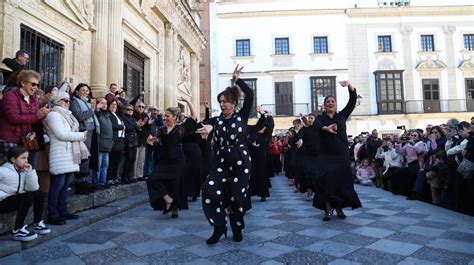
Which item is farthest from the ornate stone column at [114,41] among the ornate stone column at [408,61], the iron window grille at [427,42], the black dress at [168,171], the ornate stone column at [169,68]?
the iron window grille at [427,42]

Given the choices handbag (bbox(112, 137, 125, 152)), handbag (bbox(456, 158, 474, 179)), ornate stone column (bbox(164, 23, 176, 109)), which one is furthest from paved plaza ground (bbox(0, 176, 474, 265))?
ornate stone column (bbox(164, 23, 176, 109))

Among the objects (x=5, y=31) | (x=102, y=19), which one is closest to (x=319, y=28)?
(x=102, y=19)

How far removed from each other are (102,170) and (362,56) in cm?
3001

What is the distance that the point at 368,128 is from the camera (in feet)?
105

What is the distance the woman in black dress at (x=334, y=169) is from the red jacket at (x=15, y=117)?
14.4ft

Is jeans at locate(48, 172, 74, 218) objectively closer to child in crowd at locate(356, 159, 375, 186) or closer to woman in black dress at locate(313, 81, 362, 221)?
woman in black dress at locate(313, 81, 362, 221)

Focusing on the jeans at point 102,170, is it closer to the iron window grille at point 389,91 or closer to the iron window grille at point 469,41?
the iron window grille at point 389,91

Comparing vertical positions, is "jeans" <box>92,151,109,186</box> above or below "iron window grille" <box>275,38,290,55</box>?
below

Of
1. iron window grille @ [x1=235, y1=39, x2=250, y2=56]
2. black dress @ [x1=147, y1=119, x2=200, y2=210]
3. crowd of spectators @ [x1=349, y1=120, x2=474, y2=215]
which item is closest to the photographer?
black dress @ [x1=147, y1=119, x2=200, y2=210]

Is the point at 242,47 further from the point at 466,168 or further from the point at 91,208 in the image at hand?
the point at 91,208

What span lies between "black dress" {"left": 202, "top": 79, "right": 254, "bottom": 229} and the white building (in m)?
27.6

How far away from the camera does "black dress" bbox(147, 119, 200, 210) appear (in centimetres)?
616

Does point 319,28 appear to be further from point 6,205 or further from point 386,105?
point 6,205

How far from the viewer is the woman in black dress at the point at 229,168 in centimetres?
462
